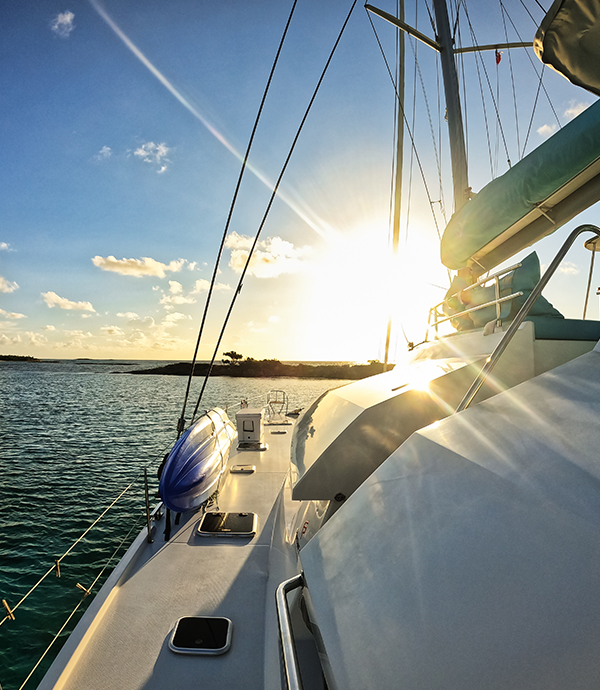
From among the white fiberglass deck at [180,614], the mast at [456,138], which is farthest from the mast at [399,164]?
the white fiberglass deck at [180,614]

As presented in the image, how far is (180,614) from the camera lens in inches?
148

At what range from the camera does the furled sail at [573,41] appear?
1618 mm

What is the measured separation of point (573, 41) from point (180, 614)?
5.44 meters

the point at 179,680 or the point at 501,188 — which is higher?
the point at 501,188

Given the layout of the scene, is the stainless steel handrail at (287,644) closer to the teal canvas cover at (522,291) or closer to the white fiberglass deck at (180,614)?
the white fiberglass deck at (180,614)

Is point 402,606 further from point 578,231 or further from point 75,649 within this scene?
point 75,649

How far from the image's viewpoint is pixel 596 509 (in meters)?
1.09

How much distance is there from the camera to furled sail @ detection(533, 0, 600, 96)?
1.62 m

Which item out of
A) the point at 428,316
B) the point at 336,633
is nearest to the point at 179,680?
the point at 336,633

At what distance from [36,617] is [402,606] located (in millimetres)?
7074

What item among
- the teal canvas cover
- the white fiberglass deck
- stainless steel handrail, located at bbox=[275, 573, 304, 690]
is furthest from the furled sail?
the white fiberglass deck

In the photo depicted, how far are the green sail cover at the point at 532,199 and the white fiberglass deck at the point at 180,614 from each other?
4201mm

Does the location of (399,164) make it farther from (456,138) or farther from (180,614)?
(180,614)

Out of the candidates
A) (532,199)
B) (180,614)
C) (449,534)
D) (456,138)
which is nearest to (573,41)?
(532,199)
